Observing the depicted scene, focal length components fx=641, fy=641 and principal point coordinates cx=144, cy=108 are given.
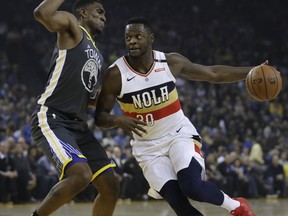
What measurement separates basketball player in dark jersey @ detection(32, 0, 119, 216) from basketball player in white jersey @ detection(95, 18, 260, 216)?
0.23 metres

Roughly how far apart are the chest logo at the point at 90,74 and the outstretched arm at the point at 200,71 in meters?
0.74

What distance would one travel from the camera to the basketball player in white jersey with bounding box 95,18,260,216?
584cm

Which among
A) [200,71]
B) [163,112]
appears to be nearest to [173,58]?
[200,71]

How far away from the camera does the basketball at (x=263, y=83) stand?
616 cm

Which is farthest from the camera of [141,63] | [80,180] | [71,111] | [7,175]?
[7,175]

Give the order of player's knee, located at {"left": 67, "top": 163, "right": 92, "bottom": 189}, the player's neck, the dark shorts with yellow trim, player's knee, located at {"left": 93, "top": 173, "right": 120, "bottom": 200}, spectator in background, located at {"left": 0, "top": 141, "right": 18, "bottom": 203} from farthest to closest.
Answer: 1. spectator in background, located at {"left": 0, "top": 141, "right": 18, "bottom": 203}
2. the player's neck
3. player's knee, located at {"left": 93, "top": 173, "right": 120, "bottom": 200}
4. the dark shorts with yellow trim
5. player's knee, located at {"left": 67, "top": 163, "right": 92, "bottom": 189}

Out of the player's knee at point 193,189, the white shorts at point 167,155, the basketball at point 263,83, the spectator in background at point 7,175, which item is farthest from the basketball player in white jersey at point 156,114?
the spectator in background at point 7,175

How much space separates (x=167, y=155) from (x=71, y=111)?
99 centimetres

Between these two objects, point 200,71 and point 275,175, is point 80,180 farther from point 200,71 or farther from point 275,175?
point 275,175

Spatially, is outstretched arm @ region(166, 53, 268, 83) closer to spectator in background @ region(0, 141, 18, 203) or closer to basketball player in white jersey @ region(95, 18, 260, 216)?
basketball player in white jersey @ region(95, 18, 260, 216)

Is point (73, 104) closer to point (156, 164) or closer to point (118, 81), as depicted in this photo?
point (118, 81)

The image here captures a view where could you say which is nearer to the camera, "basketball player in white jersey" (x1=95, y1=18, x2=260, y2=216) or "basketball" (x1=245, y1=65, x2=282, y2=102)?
"basketball player in white jersey" (x1=95, y1=18, x2=260, y2=216)

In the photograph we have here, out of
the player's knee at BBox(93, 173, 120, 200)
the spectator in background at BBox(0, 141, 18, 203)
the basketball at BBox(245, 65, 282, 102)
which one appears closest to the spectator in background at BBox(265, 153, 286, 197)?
the spectator in background at BBox(0, 141, 18, 203)

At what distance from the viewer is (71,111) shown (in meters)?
6.00
